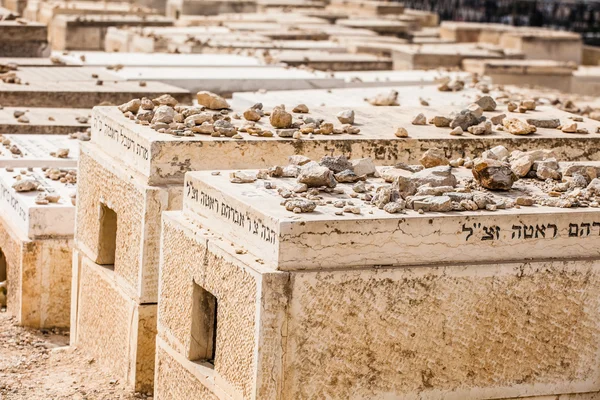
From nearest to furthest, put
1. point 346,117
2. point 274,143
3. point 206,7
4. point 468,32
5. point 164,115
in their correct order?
1. point 274,143
2. point 164,115
3. point 346,117
4. point 468,32
5. point 206,7

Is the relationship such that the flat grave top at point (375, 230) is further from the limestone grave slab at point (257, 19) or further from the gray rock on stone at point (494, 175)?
the limestone grave slab at point (257, 19)

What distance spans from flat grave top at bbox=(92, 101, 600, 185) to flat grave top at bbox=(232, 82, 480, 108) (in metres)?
1.19

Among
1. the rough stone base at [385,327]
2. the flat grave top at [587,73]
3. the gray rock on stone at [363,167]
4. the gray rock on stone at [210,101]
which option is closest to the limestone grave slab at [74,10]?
the flat grave top at [587,73]

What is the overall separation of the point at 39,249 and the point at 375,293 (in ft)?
13.1

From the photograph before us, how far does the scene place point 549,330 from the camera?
6652 mm

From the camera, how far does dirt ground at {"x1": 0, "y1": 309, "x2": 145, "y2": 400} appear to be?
8.05 metres

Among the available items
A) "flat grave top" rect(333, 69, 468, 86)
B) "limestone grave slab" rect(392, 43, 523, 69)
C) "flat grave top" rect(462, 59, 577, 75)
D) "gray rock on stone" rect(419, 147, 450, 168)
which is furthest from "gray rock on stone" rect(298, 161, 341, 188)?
"limestone grave slab" rect(392, 43, 523, 69)

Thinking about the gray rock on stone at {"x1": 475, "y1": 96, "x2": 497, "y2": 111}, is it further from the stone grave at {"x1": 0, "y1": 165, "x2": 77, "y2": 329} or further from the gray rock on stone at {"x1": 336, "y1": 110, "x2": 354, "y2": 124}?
the stone grave at {"x1": 0, "y1": 165, "x2": 77, "y2": 329}

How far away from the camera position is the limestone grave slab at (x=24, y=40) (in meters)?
16.6

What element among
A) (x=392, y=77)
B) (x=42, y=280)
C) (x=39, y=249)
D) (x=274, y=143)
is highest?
(x=274, y=143)

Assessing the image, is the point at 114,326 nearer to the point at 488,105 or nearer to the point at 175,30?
the point at 488,105

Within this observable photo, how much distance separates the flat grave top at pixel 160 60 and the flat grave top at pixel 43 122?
10.1 ft

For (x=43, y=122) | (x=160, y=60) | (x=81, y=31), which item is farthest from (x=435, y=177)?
(x=81, y=31)

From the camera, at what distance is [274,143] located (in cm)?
806
